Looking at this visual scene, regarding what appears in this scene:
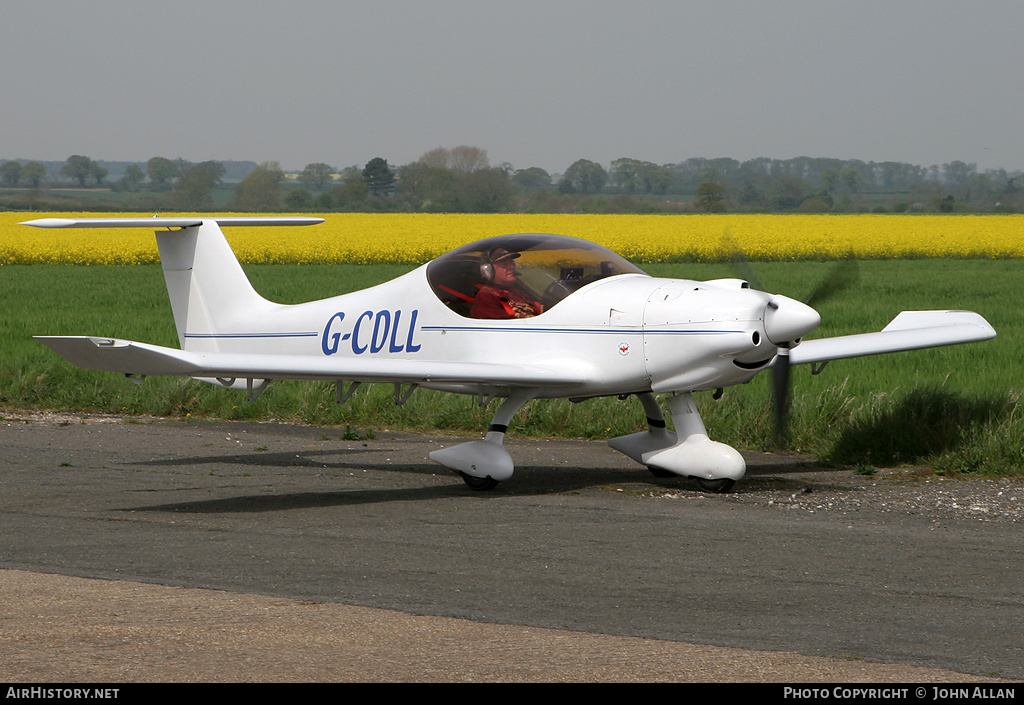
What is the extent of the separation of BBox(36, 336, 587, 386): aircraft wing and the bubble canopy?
726 millimetres

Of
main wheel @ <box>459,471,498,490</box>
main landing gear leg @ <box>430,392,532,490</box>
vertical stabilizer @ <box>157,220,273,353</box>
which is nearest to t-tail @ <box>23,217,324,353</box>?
vertical stabilizer @ <box>157,220,273,353</box>

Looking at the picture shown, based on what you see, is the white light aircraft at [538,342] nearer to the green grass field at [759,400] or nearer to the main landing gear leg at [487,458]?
the main landing gear leg at [487,458]

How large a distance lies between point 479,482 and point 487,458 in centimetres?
26

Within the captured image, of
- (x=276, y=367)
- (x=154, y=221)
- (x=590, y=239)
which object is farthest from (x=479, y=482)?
(x=590, y=239)

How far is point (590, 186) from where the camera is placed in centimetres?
7756

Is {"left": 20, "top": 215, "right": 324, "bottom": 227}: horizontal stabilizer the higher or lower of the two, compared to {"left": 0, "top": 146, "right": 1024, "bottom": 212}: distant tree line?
lower

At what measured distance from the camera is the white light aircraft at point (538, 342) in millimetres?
9852

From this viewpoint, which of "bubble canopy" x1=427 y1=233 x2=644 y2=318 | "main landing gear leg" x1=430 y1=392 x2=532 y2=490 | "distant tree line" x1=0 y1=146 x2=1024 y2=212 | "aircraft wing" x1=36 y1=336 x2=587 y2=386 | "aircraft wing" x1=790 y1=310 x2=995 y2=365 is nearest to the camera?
"aircraft wing" x1=36 y1=336 x2=587 y2=386

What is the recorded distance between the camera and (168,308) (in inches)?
1051

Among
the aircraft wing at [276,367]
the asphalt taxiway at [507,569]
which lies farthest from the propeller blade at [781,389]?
the aircraft wing at [276,367]

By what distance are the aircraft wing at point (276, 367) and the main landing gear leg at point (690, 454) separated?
3.42 feet

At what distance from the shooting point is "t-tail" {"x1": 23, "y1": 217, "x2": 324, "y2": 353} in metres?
12.6

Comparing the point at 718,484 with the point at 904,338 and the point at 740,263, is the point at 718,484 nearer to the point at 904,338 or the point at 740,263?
the point at 740,263

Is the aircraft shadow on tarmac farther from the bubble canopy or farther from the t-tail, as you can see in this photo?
the bubble canopy
